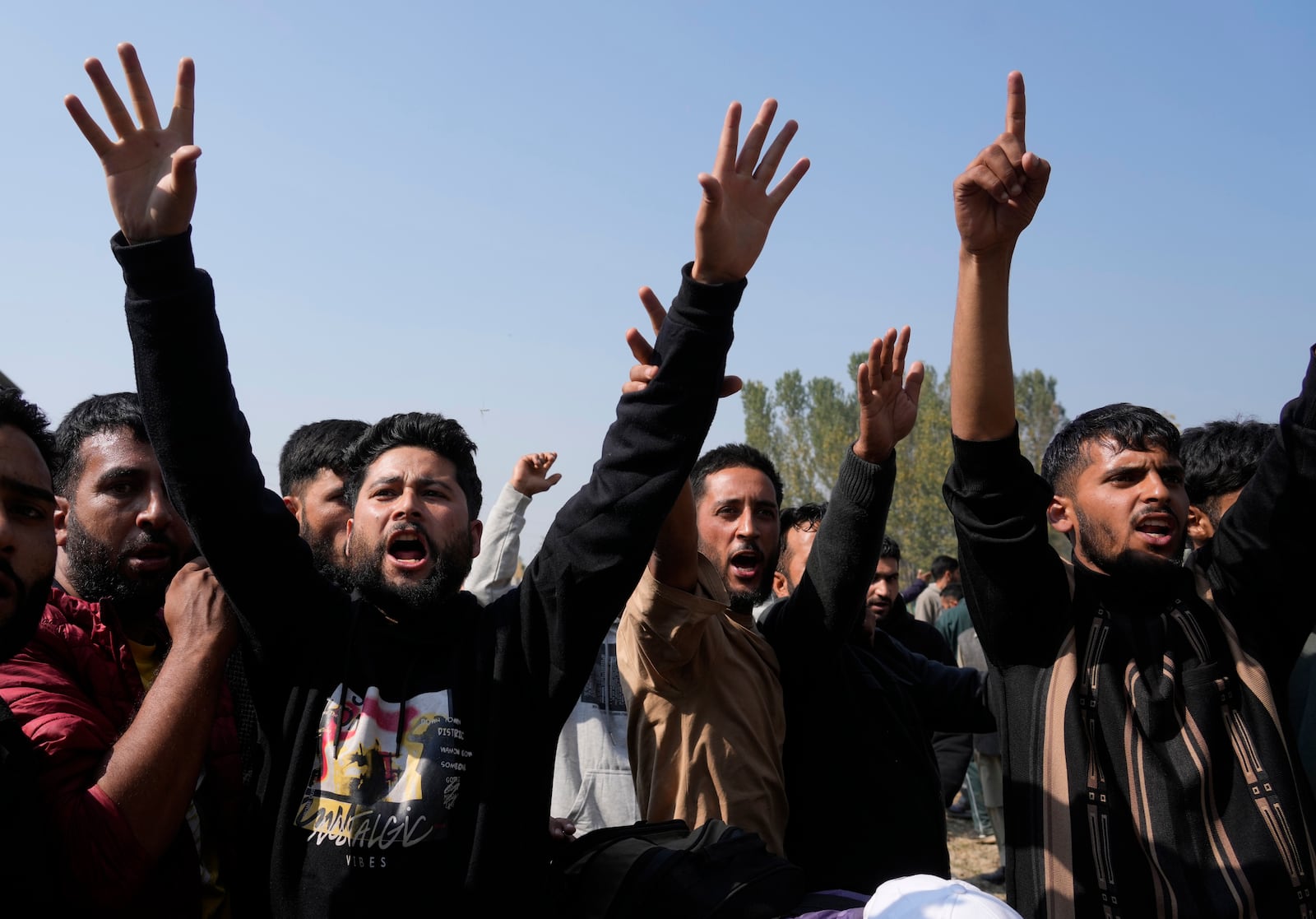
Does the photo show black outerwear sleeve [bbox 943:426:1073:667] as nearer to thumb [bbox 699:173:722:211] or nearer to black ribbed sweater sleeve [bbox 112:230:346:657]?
thumb [bbox 699:173:722:211]

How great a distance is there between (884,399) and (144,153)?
2.02 metres

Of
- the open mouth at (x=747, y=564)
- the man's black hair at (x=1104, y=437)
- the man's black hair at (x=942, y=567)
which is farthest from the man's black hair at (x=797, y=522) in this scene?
the man's black hair at (x=942, y=567)

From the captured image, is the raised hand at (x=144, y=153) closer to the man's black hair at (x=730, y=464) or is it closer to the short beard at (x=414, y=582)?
the short beard at (x=414, y=582)

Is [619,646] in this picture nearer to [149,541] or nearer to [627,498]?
[627,498]

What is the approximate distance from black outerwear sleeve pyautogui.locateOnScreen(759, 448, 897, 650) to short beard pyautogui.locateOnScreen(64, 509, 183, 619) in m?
1.68

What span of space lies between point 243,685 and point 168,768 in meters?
0.45

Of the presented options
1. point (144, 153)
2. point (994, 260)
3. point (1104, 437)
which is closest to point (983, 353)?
point (994, 260)

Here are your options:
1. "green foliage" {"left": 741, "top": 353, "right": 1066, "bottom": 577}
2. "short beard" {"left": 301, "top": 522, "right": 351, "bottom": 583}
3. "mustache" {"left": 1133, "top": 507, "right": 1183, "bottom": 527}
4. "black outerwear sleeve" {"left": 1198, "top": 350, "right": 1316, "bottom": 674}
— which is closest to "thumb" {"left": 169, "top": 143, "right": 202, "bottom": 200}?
"short beard" {"left": 301, "top": 522, "right": 351, "bottom": 583}

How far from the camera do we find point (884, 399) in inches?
123

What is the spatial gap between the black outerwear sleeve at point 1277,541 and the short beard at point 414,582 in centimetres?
185

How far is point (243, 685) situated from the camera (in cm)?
234

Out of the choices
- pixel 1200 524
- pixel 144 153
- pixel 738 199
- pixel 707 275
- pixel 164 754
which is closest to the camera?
pixel 164 754

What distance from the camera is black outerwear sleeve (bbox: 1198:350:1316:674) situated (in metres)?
2.44

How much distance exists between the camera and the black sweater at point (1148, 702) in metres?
2.27
